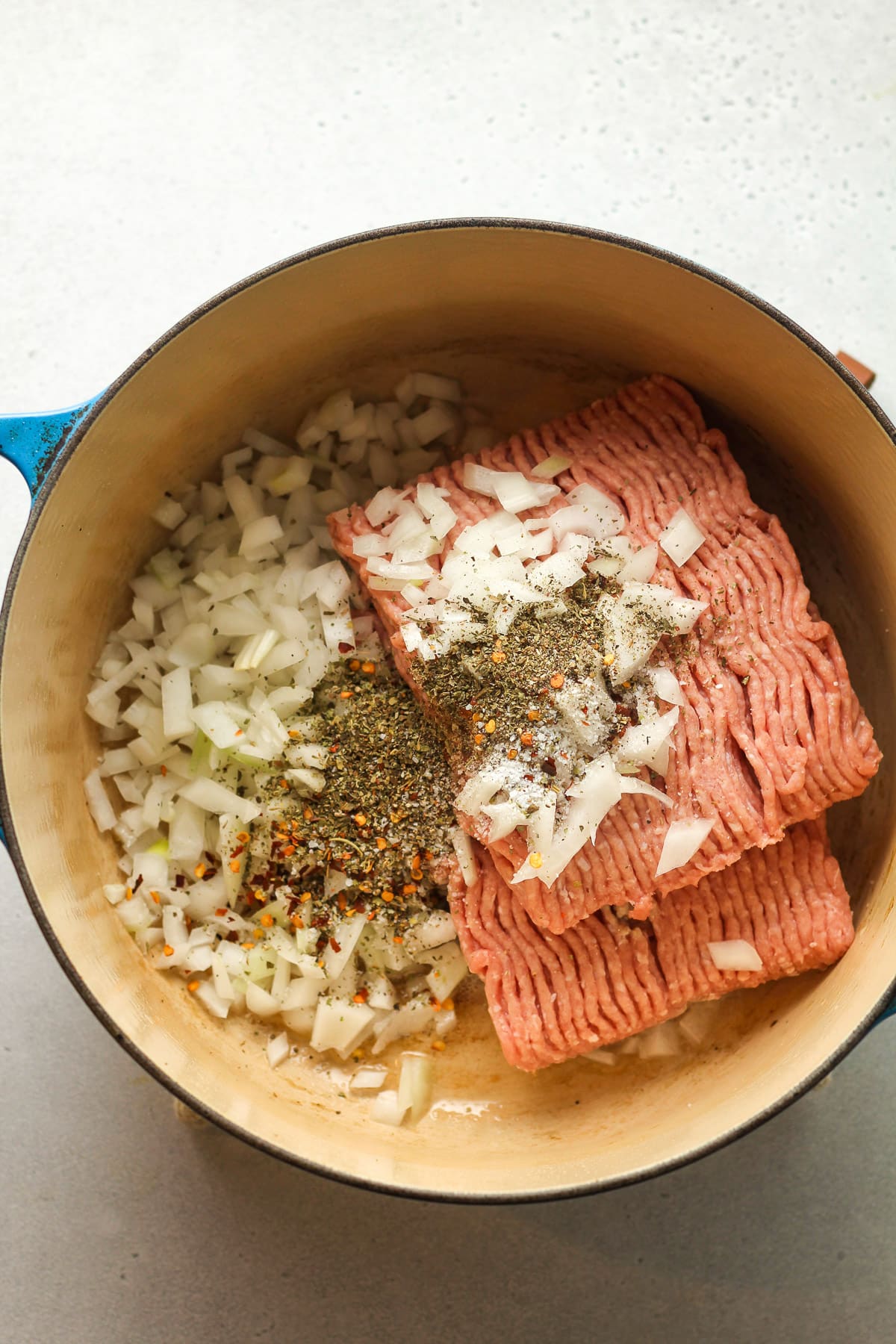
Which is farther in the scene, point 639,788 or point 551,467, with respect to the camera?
point 551,467

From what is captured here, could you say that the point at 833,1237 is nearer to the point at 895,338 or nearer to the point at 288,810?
the point at 288,810

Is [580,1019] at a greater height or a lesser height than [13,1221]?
greater

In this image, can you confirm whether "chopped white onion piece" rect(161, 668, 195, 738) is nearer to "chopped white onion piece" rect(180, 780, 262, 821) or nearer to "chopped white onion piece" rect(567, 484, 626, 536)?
"chopped white onion piece" rect(180, 780, 262, 821)

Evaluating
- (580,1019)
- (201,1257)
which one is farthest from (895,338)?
(201,1257)

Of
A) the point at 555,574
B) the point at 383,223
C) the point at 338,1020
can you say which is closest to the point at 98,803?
the point at 338,1020

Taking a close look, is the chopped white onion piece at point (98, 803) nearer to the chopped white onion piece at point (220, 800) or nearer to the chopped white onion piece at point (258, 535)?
the chopped white onion piece at point (220, 800)

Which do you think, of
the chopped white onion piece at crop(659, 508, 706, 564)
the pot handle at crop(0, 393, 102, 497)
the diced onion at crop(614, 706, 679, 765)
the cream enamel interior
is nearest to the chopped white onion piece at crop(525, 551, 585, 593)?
the chopped white onion piece at crop(659, 508, 706, 564)

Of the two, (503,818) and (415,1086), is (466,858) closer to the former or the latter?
(503,818)
